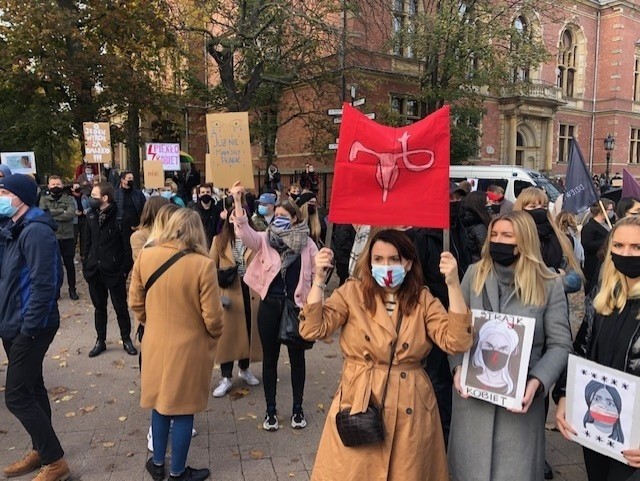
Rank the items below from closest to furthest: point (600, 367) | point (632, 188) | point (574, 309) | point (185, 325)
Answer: point (600, 367) → point (185, 325) → point (632, 188) → point (574, 309)

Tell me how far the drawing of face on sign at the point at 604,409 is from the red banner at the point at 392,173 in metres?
1.01

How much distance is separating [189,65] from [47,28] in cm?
643

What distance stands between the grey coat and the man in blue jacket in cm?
266

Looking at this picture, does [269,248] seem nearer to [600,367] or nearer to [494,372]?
[494,372]

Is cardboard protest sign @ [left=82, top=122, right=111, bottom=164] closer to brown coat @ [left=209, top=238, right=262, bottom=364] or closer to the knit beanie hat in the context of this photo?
brown coat @ [left=209, top=238, right=262, bottom=364]

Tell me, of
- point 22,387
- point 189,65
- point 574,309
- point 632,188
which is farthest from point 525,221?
point 189,65

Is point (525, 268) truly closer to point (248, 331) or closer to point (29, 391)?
point (29, 391)

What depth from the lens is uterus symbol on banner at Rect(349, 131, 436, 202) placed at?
2766 mm

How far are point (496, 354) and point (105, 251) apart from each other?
16.0ft

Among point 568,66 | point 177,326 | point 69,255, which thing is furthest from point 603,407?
point 568,66

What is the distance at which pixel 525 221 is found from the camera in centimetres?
287

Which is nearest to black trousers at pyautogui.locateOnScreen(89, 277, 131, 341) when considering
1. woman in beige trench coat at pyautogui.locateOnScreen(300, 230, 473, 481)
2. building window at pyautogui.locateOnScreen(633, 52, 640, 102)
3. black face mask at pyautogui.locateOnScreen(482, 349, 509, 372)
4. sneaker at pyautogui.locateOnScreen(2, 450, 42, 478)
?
sneaker at pyautogui.locateOnScreen(2, 450, 42, 478)

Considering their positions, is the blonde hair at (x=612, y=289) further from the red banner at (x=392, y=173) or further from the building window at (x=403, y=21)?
the building window at (x=403, y=21)

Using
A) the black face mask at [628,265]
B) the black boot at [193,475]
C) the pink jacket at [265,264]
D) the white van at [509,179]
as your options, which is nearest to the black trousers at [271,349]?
the pink jacket at [265,264]
